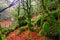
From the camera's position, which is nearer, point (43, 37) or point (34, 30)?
point (43, 37)

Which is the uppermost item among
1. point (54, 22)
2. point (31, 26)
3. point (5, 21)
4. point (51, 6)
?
point (51, 6)

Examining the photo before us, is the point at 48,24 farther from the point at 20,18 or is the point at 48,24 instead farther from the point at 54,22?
the point at 20,18

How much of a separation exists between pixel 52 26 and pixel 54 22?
1.06 ft

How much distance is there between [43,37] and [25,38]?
1.97 metres

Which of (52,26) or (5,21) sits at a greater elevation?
(52,26)

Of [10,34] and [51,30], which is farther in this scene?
[10,34]

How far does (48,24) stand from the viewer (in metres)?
9.30

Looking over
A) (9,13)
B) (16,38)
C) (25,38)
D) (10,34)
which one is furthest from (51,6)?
(9,13)

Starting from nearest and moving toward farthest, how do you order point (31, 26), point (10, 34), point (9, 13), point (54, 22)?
point (54, 22) < point (31, 26) < point (10, 34) < point (9, 13)

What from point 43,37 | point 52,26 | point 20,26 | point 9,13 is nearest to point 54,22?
point 52,26

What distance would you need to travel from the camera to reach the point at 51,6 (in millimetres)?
11336

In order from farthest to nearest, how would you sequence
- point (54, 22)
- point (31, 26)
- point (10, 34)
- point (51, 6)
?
point (10, 34)
point (31, 26)
point (51, 6)
point (54, 22)

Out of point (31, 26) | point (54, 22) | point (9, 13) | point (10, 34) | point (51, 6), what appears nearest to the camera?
point (54, 22)

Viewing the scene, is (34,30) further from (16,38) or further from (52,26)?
(52,26)
